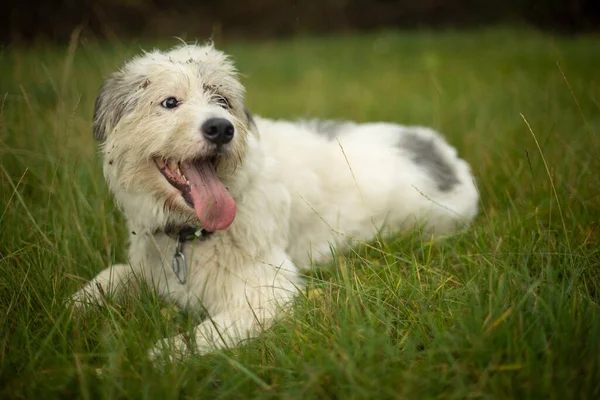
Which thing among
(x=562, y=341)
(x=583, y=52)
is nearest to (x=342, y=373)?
(x=562, y=341)

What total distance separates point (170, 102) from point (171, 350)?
1.45 meters

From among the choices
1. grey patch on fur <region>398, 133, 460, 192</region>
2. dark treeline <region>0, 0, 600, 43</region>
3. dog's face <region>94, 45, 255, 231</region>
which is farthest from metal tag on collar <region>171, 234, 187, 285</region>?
dark treeline <region>0, 0, 600, 43</region>

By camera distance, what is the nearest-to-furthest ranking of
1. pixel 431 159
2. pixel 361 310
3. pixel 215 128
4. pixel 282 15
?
pixel 361 310, pixel 215 128, pixel 431 159, pixel 282 15

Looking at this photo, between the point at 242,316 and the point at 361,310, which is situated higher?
the point at 242,316

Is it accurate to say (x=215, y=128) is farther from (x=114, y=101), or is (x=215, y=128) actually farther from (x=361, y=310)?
(x=361, y=310)

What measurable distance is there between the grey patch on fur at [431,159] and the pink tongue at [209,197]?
1.84m

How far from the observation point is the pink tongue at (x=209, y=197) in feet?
9.18

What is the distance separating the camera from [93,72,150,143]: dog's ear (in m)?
2.98

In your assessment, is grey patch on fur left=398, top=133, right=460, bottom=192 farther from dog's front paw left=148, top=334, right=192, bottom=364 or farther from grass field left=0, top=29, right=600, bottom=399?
dog's front paw left=148, top=334, right=192, bottom=364

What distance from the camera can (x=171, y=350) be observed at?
231 cm

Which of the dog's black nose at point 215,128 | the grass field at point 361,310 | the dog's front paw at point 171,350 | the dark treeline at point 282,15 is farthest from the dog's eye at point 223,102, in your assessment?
the dark treeline at point 282,15

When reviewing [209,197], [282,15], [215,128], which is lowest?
[209,197]

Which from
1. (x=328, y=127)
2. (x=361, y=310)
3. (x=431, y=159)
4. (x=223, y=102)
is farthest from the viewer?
(x=328, y=127)

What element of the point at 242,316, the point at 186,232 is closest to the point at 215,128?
the point at 186,232
